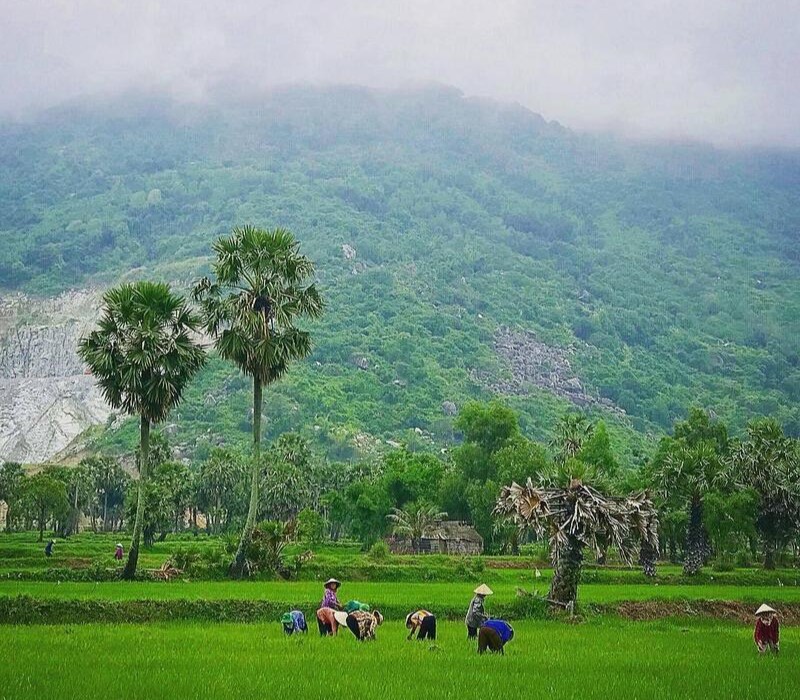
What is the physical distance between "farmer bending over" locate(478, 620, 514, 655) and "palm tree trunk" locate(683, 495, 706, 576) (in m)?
34.1

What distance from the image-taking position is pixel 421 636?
22.4m

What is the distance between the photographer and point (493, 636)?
65.9 feet

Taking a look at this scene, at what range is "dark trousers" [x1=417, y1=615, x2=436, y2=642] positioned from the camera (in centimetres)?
2238

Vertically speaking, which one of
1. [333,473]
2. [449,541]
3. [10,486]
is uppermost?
[333,473]

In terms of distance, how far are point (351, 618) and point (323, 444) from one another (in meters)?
151

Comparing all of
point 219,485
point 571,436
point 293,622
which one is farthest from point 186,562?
point 219,485

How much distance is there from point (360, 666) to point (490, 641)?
4036 mm

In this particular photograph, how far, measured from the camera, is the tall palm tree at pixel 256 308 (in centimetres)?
3869

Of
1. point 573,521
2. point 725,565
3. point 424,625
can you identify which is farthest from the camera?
point 725,565

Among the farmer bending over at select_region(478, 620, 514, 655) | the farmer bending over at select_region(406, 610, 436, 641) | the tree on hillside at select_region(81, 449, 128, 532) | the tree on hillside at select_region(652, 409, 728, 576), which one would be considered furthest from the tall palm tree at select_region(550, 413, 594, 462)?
the tree on hillside at select_region(81, 449, 128, 532)

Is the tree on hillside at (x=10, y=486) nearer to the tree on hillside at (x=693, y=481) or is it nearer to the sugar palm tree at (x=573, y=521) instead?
the tree on hillside at (x=693, y=481)

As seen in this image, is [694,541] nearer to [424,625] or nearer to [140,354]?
[424,625]

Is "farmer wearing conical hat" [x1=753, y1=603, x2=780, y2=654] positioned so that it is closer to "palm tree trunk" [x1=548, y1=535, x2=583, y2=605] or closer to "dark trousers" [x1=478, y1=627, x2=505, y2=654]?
"dark trousers" [x1=478, y1=627, x2=505, y2=654]

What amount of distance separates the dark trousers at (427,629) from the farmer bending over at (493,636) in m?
2.33
